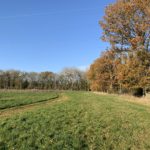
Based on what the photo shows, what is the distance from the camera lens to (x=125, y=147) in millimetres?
9430

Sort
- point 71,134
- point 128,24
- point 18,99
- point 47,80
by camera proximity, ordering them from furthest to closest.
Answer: point 47,80, point 128,24, point 18,99, point 71,134

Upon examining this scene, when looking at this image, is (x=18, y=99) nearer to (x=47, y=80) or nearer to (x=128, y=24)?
(x=128, y=24)

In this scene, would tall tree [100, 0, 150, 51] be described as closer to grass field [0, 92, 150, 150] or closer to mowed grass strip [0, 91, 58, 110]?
mowed grass strip [0, 91, 58, 110]

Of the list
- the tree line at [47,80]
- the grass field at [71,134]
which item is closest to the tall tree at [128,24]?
the grass field at [71,134]

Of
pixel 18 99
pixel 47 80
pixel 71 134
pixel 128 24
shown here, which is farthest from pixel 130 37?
pixel 47 80

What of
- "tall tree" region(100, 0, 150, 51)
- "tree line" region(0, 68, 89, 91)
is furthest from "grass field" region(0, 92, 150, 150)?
"tree line" region(0, 68, 89, 91)

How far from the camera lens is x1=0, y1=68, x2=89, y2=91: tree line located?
123m

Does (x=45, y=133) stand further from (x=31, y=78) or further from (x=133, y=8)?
(x=31, y=78)

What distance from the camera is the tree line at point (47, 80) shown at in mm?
122688

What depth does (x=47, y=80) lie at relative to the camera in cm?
13700

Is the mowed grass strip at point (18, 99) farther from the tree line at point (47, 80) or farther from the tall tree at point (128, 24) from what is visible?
the tree line at point (47, 80)

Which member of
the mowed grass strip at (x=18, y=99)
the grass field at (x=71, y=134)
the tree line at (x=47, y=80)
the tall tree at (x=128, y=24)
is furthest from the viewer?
the tree line at (x=47, y=80)

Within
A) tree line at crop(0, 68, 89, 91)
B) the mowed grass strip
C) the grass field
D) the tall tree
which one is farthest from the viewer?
tree line at crop(0, 68, 89, 91)

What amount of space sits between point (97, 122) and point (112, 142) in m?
3.22
